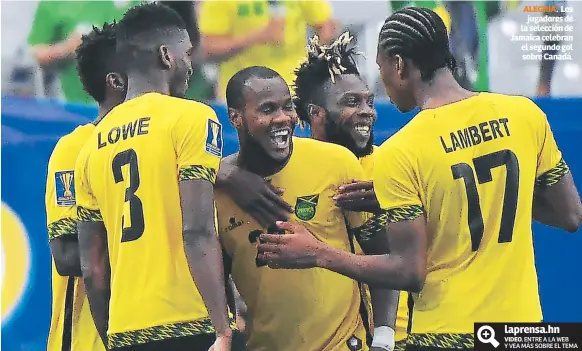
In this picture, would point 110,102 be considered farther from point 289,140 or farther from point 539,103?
point 539,103

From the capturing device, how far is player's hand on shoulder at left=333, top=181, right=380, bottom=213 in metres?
2.54

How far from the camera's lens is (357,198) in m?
2.55

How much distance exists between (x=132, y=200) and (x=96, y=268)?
1.23 ft

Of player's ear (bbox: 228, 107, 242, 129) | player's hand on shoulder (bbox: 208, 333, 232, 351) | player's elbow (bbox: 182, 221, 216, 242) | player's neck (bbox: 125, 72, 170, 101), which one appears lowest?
player's hand on shoulder (bbox: 208, 333, 232, 351)

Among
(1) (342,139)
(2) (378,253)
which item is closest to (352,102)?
(1) (342,139)

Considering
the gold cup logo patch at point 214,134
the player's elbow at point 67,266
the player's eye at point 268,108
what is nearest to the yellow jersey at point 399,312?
the player's eye at point 268,108

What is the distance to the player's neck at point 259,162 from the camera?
2596mm

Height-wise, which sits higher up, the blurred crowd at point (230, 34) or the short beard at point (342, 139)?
the blurred crowd at point (230, 34)

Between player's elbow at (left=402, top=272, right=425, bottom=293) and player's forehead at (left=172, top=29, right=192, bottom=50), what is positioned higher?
player's forehead at (left=172, top=29, right=192, bottom=50)

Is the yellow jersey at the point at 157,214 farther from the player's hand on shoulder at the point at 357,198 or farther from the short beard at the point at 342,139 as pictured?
the short beard at the point at 342,139

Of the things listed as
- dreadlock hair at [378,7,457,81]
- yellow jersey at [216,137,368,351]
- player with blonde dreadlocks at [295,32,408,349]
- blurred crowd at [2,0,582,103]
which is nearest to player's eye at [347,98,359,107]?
player with blonde dreadlocks at [295,32,408,349]

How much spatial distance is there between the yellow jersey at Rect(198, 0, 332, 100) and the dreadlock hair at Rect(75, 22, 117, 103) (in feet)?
1.17

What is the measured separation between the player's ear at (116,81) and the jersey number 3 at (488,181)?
1203 mm

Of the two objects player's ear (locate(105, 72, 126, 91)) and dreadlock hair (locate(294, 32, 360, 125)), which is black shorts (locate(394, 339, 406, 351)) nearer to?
dreadlock hair (locate(294, 32, 360, 125))
